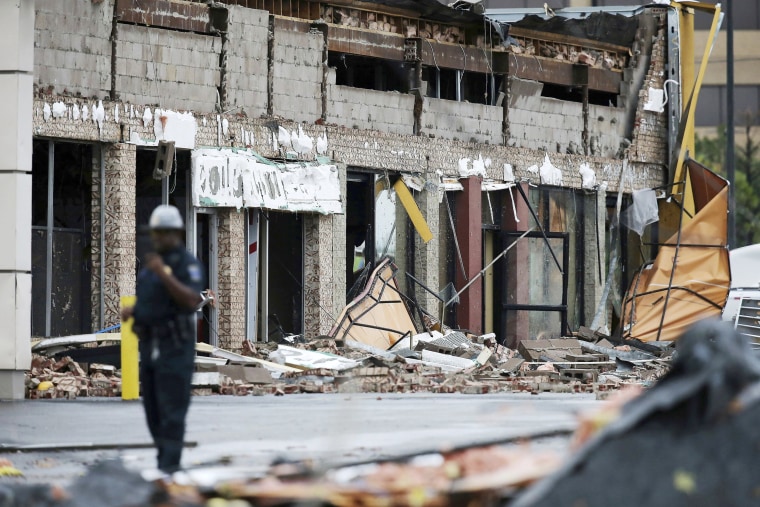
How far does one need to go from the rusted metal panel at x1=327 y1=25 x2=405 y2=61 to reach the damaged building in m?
0.04

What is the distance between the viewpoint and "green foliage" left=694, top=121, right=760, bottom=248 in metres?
66.9

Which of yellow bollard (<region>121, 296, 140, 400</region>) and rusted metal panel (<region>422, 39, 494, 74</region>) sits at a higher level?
rusted metal panel (<region>422, 39, 494, 74</region>)

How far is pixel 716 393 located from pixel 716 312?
24.0m

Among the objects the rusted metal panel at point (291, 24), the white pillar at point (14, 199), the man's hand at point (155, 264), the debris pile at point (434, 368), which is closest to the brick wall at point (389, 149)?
the rusted metal panel at point (291, 24)

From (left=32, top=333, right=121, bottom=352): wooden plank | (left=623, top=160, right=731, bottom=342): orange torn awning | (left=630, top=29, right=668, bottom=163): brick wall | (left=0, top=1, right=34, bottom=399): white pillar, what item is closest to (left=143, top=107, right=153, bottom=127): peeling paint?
(left=32, top=333, right=121, bottom=352): wooden plank

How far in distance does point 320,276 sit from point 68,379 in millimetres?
8332

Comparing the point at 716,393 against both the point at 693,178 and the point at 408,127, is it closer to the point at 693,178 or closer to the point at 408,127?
the point at 408,127

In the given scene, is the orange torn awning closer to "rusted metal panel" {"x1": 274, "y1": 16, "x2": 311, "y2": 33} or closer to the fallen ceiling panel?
the fallen ceiling panel

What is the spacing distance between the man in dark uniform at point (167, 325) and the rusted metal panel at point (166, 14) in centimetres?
1441

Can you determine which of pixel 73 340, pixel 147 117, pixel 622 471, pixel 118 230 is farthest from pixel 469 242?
pixel 622 471

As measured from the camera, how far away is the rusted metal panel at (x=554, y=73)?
105ft

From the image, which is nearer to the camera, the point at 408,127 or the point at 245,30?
the point at 245,30

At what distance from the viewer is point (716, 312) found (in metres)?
31.0

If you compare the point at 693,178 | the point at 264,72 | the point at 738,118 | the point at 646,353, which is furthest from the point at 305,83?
the point at 738,118
